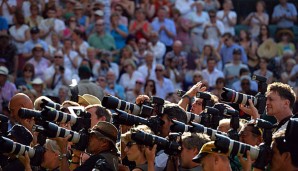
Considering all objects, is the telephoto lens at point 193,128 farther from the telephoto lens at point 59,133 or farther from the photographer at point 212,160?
the photographer at point 212,160

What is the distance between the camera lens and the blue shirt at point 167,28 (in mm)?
21250

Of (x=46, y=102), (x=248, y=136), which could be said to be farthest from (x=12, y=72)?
(x=248, y=136)

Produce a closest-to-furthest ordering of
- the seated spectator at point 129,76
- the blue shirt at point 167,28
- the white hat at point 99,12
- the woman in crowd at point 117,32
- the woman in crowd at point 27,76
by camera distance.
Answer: the woman in crowd at point 27,76 < the seated spectator at point 129,76 < the white hat at point 99,12 < the woman in crowd at point 117,32 < the blue shirt at point 167,28

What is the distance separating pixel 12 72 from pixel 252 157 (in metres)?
11.7

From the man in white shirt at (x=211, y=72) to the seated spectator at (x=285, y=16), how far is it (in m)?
2.57

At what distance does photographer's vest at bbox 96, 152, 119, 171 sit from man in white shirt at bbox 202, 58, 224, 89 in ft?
33.0

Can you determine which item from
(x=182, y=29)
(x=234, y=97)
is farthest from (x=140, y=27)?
(x=234, y=97)

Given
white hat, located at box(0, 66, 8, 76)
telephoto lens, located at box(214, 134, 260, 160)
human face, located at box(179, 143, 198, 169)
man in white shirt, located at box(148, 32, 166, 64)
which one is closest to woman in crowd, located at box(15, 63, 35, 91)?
white hat, located at box(0, 66, 8, 76)

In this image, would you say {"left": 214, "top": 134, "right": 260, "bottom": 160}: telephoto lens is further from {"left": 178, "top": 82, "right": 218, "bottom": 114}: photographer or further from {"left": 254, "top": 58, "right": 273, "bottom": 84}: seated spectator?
{"left": 254, "top": 58, "right": 273, "bottom": 84}: seated spectator

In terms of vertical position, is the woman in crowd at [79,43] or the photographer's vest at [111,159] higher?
the photographer's vest at [111,159]

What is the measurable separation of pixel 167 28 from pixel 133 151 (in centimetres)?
1194

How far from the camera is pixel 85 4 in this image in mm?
21156

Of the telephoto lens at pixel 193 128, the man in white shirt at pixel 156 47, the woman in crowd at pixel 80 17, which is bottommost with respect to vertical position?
the man in white shirt at pixel 156 47

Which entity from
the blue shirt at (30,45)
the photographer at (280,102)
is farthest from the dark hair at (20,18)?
the photographer at (280,102)
